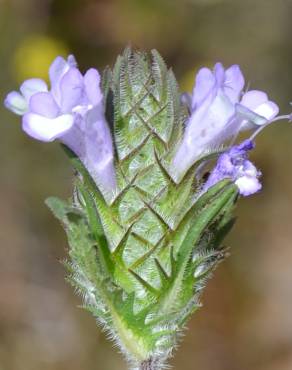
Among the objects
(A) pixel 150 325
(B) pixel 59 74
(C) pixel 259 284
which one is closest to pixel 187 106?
(B) pixel 59 74

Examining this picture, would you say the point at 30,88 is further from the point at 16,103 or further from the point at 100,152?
the point at 100,152

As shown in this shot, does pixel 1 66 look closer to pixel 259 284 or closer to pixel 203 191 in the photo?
pixel 259 284

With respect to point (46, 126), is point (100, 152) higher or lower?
lower

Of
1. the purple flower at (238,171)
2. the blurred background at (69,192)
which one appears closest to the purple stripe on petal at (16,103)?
the purple flower at (238,171)

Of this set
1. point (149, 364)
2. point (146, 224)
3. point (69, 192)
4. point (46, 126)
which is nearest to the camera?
point (46, 126)

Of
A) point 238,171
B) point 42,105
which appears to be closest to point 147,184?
point 238,171

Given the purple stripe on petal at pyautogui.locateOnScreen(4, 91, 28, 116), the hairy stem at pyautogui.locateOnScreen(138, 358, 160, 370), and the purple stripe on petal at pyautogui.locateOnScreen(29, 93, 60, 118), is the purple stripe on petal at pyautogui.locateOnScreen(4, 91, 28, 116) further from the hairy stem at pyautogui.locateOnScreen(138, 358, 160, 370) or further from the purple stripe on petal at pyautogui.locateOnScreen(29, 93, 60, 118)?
the hairy stem at pyautogui.locateOnScreen(138, 358, 160, 370)

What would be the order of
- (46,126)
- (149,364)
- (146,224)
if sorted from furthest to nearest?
(149,364) → (146,224) → (46,126)
